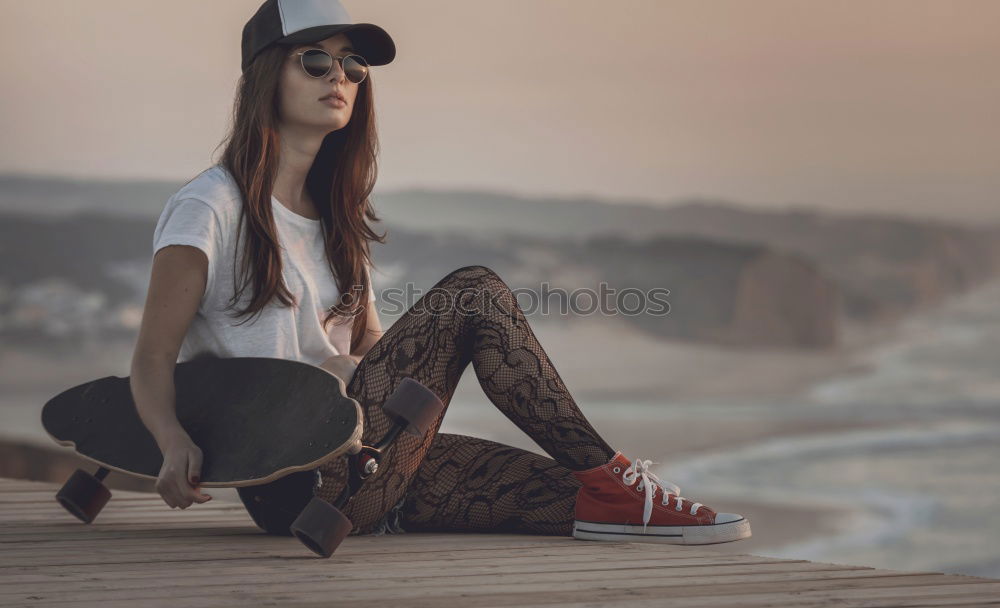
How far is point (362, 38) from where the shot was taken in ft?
7.75

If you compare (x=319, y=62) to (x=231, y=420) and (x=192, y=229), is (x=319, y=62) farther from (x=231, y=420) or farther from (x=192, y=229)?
(x=231, y=420)

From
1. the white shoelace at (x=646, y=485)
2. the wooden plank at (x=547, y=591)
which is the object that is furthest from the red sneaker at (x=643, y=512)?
the wooden plank at (x=547, y=591)

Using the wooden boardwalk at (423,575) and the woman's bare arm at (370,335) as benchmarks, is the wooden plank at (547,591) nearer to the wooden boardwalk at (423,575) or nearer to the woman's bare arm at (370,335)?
the wooden boardwalk at (423,575)

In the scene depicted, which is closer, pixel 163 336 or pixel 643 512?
pixel 163 336

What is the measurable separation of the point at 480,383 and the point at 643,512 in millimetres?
369

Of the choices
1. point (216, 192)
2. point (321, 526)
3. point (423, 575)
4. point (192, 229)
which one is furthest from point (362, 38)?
point (423, 575)

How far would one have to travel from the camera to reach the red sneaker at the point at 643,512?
7.07 feet

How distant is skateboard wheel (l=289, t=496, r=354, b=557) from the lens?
1.96 meters

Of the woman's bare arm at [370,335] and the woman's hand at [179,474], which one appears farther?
the woman's bare arm at [370,335]

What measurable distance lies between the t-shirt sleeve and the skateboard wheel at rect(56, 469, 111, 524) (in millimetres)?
534

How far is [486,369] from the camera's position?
7.16ft

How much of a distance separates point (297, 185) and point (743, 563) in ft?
3.59

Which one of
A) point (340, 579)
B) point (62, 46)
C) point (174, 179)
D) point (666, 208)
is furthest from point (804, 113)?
point (340, 579)

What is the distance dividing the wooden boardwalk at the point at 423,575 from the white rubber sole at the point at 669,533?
0.06 ft
